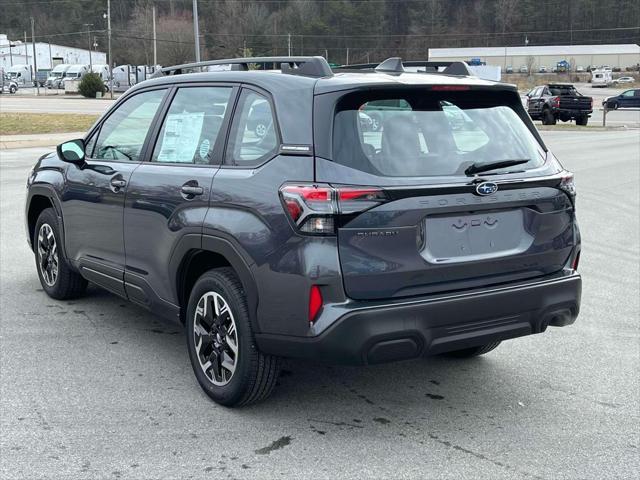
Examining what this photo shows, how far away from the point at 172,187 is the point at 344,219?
1317 mm

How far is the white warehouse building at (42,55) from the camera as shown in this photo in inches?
4776

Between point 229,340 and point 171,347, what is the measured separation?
1.29 m

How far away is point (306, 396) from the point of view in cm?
432

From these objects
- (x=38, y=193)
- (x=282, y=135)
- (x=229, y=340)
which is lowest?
(x=229, y=340)

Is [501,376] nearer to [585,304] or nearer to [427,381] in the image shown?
[427,381]

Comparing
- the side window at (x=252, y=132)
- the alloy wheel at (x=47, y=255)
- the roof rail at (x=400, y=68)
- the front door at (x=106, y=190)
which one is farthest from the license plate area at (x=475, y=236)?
the alloy wheel at (x=47, y=255)

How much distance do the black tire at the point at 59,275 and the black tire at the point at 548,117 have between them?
3281 cm

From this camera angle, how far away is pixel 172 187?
4348 mm

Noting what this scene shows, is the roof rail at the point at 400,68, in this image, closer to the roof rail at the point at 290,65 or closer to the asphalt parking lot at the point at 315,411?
the roof rail at the point at 290,65

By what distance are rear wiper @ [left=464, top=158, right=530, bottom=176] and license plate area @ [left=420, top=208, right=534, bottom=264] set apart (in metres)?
0.22

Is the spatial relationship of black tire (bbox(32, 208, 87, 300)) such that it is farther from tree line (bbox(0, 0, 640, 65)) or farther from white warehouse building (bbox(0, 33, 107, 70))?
white warehouse building (bbox(0, 33, 107, 70))

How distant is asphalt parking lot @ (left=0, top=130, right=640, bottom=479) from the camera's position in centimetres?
349

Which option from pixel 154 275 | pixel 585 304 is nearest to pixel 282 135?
pixel 154 275

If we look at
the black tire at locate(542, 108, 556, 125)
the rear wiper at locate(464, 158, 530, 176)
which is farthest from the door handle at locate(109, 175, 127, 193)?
the black tire at locate(542, 108, 556, 125)
